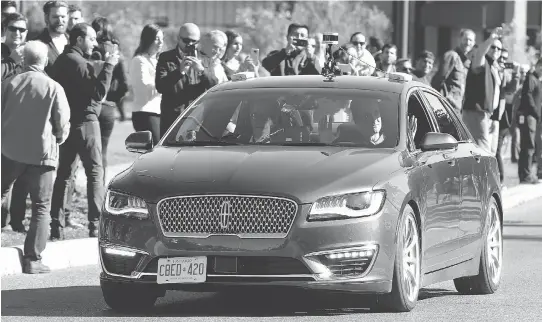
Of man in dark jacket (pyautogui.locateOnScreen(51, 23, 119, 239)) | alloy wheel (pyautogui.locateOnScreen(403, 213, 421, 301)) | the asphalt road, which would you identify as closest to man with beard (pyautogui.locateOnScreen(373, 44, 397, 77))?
man in dark jacket (pyautogui.locateOnScreen(51, 23, 119, 239))

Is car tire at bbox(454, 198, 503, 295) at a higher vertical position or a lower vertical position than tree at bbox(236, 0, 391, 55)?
higher

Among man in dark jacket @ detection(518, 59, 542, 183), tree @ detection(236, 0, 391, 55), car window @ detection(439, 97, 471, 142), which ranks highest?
car window @ detection(439, 97, 471, 142)

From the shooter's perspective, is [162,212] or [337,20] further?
[337,20]

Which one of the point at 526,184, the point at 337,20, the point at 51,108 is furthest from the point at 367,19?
the point at 51,108

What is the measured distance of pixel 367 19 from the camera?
74.3 metres

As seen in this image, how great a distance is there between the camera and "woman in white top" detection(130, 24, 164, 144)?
1495 centimetres

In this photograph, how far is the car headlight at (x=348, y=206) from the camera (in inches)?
336

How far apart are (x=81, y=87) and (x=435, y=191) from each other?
4782 millimetres

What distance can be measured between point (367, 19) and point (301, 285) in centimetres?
6635

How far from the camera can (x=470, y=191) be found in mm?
10352

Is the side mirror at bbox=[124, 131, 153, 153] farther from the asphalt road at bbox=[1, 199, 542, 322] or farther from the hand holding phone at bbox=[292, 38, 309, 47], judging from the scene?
the hand holding phone at bbox=[292, 38, 309, 47]

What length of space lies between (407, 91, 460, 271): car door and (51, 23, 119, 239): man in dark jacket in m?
4.00

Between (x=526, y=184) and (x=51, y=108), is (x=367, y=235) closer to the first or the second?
(x=51, y=108)

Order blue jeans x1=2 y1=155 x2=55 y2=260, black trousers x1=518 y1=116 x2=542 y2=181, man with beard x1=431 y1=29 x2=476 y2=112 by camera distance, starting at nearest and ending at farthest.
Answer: blue jeans x1=2 y1=155 x2=55 y2=260 < man with beard x1=431 y1=29 x2=476 y2=112 < black trousers x1=518 y1=116 x2=542 y2=181
